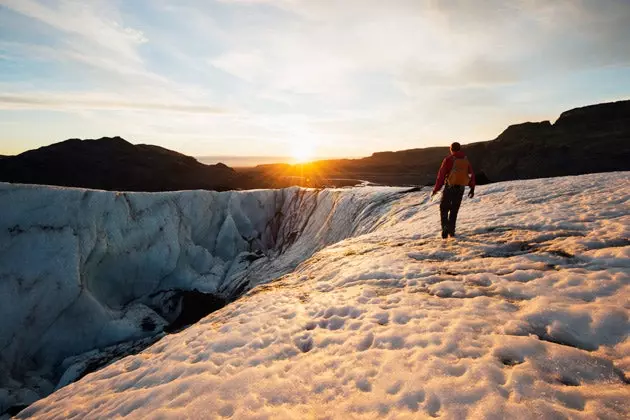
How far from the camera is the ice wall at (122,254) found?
16969 mm

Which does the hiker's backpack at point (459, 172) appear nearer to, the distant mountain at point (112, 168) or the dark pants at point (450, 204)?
the dark pants at point (450, 204)

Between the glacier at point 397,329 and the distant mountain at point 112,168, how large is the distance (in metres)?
37.2

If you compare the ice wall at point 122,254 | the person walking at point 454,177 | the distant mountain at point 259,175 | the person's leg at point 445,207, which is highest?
the distant mountain at point 259,175

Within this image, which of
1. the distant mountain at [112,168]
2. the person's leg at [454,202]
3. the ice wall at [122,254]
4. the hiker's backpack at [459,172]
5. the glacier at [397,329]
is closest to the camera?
the glacier at [397,329]

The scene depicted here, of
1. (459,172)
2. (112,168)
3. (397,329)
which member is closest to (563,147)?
(459,172)

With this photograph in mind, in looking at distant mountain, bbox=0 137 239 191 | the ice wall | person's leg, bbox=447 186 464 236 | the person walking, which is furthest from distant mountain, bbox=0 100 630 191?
the person walking

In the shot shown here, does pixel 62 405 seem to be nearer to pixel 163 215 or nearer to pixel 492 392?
pixel 492 392

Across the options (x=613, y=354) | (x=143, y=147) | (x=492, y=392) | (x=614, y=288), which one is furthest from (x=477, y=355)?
(x=143, y=147)

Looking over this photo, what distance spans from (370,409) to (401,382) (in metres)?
0.58

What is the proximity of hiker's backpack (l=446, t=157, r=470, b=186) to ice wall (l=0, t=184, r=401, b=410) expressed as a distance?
A: 30.6 feet

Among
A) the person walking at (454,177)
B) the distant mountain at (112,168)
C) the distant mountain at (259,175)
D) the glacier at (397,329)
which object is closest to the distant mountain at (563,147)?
the distant mountain at (259,175)

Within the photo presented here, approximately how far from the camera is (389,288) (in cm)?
757

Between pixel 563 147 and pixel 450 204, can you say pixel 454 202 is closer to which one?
pixel 450 204

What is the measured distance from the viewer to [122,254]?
883 inches
